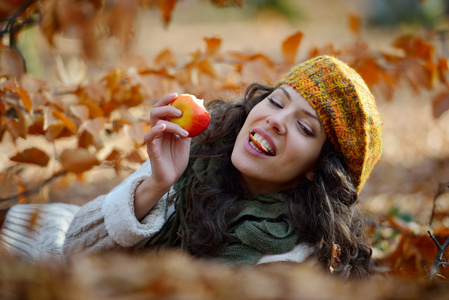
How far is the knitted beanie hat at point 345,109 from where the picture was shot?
78.9 inches

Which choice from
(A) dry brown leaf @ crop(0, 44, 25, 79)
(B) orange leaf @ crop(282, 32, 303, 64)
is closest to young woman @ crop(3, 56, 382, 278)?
(A) dry brown leaf @ crop(0, 44, 25, 79)

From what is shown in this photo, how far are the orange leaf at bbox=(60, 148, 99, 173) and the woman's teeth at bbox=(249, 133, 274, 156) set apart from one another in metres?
0.75

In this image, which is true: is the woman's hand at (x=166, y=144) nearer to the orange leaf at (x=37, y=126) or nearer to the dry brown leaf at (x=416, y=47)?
the orange leaf at (x=37, y=126)

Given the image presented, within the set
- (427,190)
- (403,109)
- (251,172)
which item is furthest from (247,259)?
(403,109)

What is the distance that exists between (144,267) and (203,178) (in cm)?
146

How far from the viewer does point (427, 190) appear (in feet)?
15.9

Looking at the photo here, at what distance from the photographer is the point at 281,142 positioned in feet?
6.66

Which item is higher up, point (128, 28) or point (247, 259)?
point (128, 28)

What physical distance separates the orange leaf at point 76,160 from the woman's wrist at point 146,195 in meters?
0.33

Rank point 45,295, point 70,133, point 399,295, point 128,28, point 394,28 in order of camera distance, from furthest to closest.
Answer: point 394,28 → point 70,133 → point 128,28 → point 399,295 → point 45,295

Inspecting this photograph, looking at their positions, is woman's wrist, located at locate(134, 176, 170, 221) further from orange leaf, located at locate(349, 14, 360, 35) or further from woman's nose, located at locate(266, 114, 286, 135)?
orange leaf, located at locate(349, 14, 360, 35)

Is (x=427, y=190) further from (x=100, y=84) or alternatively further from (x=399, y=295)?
(x=399, y=295)

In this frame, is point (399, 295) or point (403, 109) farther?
point (403, 109)

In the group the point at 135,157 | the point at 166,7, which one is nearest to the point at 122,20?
the point at 166,7
